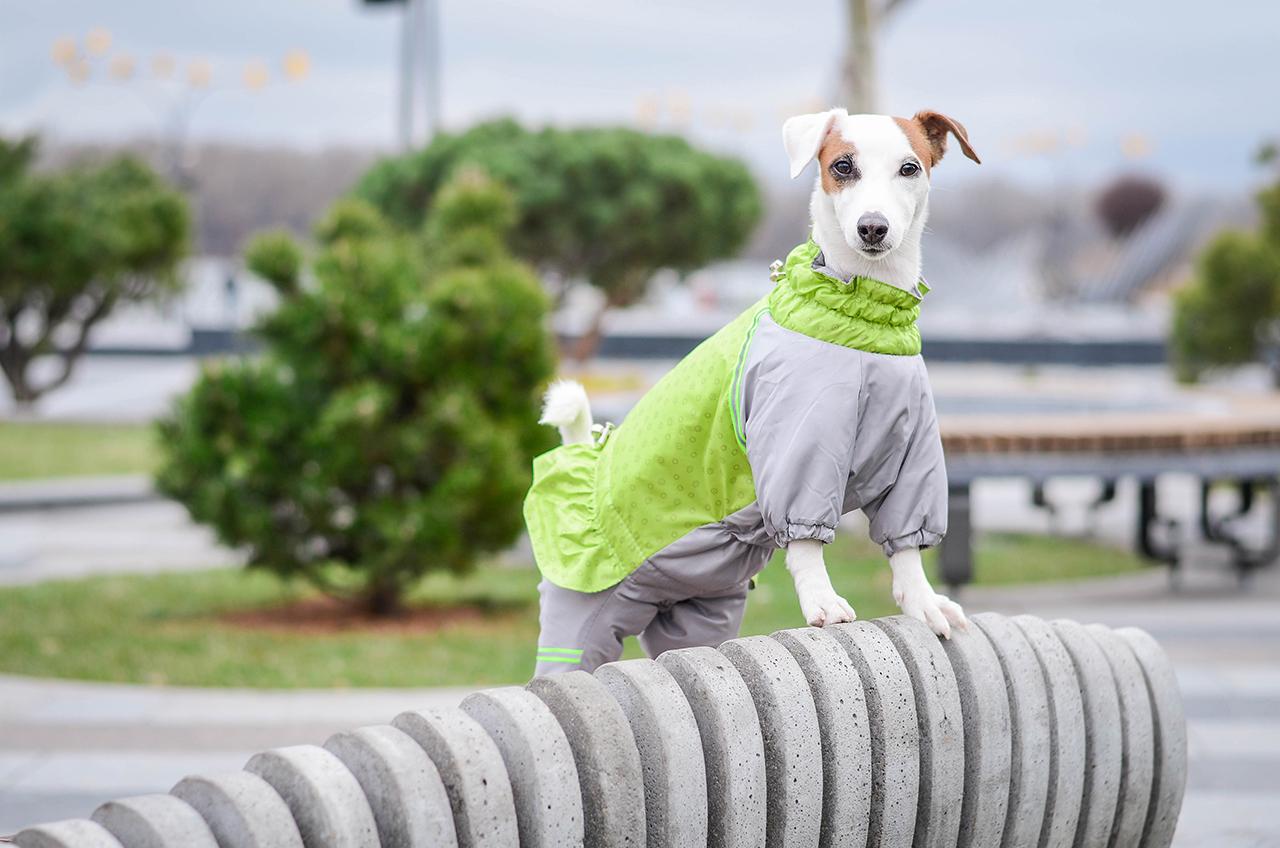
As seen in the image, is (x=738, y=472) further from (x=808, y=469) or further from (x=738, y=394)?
(x=808, y=469)

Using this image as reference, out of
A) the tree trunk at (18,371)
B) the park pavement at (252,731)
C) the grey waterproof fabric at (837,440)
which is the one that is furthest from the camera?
the tree trunk at (18,371)

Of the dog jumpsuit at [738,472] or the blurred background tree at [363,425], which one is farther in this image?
the blurred background tree at [363,425]

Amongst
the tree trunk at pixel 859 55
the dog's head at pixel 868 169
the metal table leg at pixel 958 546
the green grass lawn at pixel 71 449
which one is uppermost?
the tree trunk at pixel 859 55

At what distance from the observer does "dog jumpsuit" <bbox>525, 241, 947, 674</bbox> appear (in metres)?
3.08

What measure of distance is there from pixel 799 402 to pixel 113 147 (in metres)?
97.7

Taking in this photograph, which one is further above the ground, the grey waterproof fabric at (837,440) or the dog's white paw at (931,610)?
the grey waterproof fabric at (837,440)

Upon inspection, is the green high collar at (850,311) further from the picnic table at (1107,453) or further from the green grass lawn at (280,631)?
the picnic table at (1107,453)

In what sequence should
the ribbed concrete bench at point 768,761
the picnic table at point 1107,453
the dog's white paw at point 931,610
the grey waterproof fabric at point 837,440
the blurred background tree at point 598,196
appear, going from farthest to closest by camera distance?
the blurred background tree at point 598,196 → the picnic table at point 1107,453 → the dog's white paw at point 931,610 → the grey waterproof fabric at point 837,440 → the ribbed concrete bench at point 768,761

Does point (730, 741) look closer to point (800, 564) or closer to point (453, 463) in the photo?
point (800, 564)

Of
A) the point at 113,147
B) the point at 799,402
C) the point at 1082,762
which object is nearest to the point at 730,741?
the point at 799,402

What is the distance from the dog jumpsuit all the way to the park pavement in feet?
7.72

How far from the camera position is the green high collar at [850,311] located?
314 cm

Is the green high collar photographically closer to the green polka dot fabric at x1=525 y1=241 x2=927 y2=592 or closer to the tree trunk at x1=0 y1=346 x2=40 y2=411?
the green polka dot fabric at x1=525 y1=241 x2=927 y2=592

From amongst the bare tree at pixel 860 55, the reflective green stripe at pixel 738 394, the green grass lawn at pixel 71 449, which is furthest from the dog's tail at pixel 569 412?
the green grass lawn at pixel 71 449
